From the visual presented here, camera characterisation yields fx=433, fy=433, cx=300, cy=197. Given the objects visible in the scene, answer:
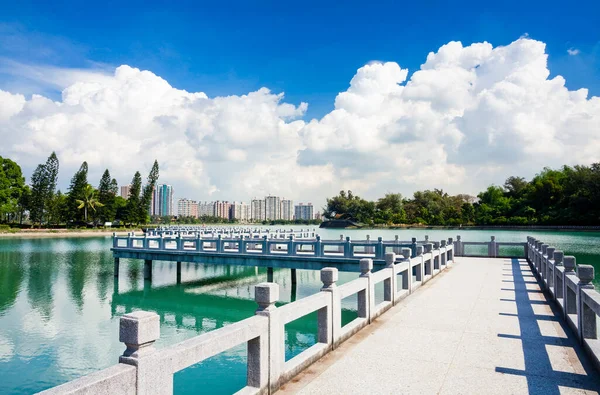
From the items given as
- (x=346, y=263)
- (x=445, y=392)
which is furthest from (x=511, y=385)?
(x=346, y=263)

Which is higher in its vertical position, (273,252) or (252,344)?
(252,344)

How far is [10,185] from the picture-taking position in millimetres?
78062

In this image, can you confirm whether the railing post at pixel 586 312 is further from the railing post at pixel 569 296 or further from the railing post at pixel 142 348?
the railing post at pixel 142 348

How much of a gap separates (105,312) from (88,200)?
78.7 metres

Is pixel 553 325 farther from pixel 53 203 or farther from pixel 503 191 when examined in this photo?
pixel 503 191

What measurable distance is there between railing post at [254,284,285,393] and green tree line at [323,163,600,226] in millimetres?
88513

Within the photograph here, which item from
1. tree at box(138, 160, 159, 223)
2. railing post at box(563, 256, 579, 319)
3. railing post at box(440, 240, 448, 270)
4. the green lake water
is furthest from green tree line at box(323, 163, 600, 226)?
railing post at box(563, 256, 579, 319)

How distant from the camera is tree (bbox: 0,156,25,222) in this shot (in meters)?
74.1

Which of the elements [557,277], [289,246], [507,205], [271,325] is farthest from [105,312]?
[507,205]

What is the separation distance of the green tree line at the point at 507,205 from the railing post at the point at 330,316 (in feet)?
284

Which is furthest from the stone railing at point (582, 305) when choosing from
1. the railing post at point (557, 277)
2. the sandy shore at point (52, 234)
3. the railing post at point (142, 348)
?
the sandy shore at point (52, 234)

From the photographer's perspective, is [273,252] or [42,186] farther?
[42,186]

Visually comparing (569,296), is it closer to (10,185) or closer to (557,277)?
(557,277)

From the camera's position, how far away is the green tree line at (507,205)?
80625mm
